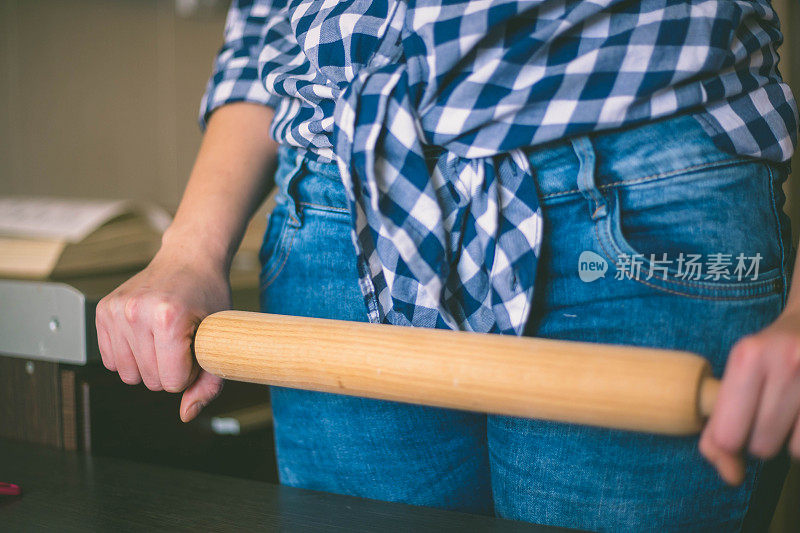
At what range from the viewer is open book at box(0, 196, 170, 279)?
0.76m

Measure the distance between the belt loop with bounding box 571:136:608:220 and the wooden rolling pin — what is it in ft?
0.41

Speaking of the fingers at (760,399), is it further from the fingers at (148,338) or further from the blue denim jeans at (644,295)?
the fingers at (148,338)

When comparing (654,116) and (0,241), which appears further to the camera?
(0,241)

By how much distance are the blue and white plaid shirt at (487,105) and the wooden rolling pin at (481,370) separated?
0.10m

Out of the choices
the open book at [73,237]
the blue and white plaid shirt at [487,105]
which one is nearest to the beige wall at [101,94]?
the open book at [73,237]

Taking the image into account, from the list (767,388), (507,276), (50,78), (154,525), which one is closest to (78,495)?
(154,525)

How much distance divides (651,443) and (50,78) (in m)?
1.68

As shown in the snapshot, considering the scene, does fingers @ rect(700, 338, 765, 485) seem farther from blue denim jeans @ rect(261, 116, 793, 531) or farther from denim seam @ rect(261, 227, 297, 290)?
denim seam @ rect(261, 227, 297, 290)

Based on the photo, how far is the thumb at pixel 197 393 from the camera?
21.4 inches

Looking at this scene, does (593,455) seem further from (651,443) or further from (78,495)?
(78,495)

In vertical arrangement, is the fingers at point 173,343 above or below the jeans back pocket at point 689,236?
below

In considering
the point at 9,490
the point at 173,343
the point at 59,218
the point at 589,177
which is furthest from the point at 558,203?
the point at 59,218

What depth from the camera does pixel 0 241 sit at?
2.60ft

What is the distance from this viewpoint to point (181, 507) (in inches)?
20.2
